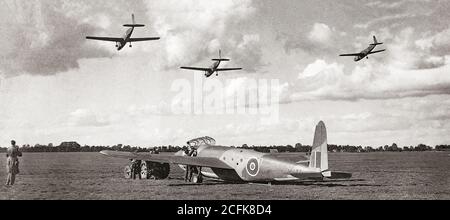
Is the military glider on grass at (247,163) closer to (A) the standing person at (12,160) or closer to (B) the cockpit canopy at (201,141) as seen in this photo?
(B) the cockpit canopy at (201,141)

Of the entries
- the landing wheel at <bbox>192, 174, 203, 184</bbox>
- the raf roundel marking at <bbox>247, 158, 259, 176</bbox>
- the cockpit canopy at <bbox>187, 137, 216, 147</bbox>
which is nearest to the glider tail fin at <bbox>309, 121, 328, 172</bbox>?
the raf roundel marking at <bbox>247, 158, 259, 176</bbox>

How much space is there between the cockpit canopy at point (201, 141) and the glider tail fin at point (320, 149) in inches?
309

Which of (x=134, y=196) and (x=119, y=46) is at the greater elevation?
Answer: (x=119, y=46)

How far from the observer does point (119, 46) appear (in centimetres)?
2645

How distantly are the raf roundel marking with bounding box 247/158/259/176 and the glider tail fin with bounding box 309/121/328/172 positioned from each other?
312 centimetres

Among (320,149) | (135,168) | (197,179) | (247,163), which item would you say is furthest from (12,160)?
(320,149)

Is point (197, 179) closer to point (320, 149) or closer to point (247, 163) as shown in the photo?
point (247, 163)

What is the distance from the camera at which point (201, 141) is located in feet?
81.7

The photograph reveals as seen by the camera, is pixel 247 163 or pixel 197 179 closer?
pixel 247 163

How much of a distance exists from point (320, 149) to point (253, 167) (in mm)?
3720
